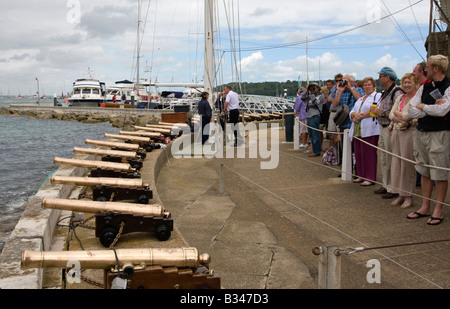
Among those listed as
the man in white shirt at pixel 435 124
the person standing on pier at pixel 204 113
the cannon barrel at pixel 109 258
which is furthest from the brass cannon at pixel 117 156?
the person standing on pier at pixel 204 113

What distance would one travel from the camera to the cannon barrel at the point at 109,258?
345cm

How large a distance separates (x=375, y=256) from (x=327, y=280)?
202 centimetres

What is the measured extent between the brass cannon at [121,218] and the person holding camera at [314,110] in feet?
24.7

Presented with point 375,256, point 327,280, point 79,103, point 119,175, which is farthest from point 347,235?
point 79,103

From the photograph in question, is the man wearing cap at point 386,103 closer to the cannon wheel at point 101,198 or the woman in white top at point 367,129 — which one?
the woman in white top at point 367,129

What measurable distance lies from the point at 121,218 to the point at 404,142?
167 inches

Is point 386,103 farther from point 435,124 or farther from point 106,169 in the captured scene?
point 106,169

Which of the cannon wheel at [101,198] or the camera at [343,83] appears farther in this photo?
the camera at [343,83]

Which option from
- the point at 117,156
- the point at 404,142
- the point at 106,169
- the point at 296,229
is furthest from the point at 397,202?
the point at 117,156

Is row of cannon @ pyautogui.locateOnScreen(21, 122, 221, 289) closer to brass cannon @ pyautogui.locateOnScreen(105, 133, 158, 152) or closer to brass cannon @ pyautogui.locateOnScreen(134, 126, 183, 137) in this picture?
brass cannon @ pyautogui.locateOnScreen(105, 133, 158, 152)

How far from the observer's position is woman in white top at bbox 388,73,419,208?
264 inches

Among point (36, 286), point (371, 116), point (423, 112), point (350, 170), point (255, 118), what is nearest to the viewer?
point (36, 286)
